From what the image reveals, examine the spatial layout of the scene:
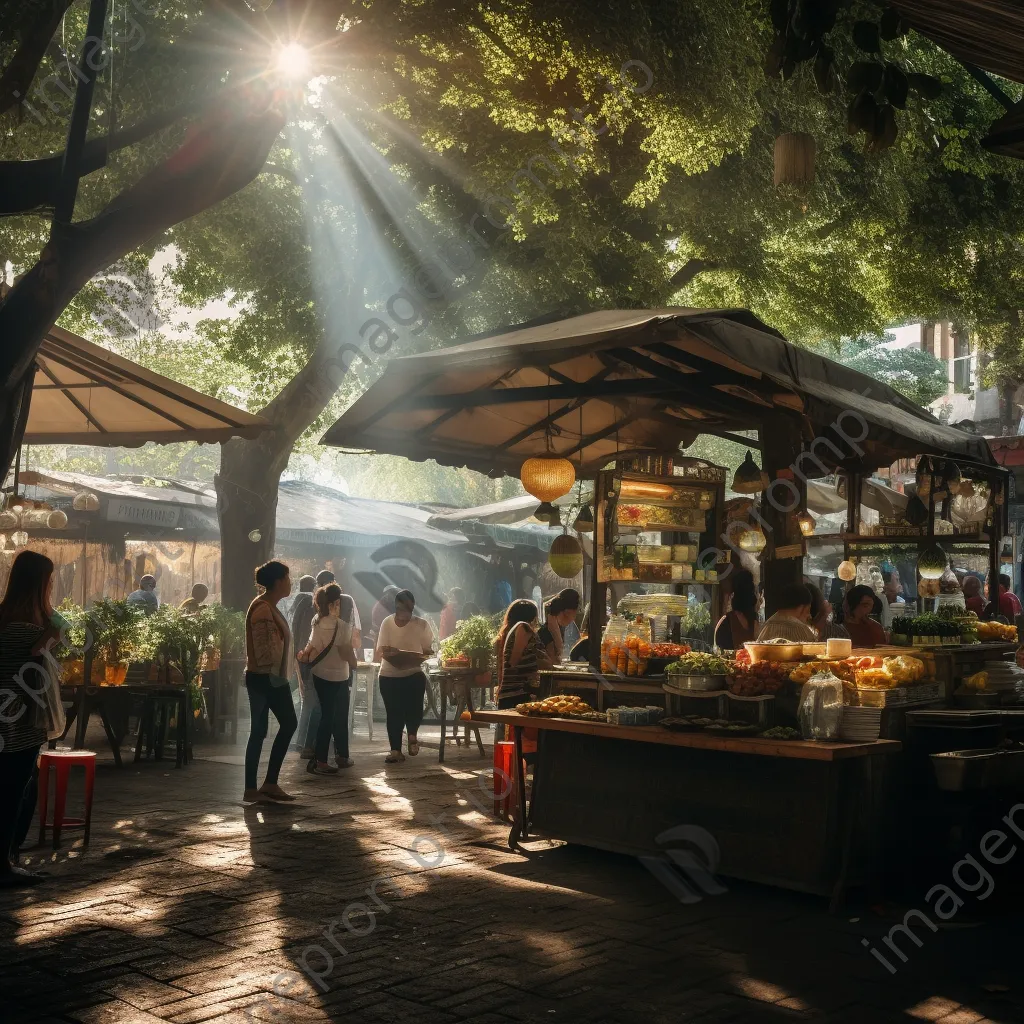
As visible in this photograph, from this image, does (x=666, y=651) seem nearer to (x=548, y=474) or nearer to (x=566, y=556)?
(x=548, y=474)

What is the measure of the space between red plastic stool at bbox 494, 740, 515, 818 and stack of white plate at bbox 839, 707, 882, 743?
2938 mm

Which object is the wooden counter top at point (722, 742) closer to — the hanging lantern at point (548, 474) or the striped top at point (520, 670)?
the striped top at point (520, 670)

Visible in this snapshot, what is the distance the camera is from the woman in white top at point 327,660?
1127 centimetres

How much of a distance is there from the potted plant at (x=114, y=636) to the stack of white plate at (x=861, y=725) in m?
7.69

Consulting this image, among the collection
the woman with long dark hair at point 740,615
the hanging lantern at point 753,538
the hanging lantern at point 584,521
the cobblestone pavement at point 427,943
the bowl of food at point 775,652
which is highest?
the hanging lantern at point 584,521

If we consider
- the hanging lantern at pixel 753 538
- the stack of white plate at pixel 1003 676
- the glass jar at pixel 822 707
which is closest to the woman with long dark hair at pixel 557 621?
the hanging lantern at pixel 753 538

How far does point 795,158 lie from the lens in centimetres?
852

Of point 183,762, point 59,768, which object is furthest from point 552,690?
point 183,762

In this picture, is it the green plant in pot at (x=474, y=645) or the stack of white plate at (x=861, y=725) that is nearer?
the stack of white plate at (x=861, y=725)

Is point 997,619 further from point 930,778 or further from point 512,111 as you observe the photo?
point 512,111

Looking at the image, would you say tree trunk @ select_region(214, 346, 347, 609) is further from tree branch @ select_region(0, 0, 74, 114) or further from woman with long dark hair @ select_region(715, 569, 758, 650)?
tree branch @ select_region(0, 0, 74, 114)

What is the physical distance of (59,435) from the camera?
38.1 feet

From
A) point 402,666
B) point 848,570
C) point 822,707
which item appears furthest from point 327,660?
point 822,707

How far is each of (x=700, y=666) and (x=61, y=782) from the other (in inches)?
168
